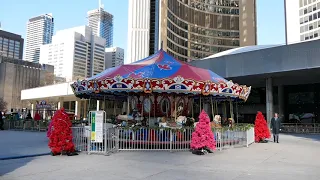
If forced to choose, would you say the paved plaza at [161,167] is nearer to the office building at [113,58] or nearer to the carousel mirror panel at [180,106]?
the carousel mirror panel at [180,106]

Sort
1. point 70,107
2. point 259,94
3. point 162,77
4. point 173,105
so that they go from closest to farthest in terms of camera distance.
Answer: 1. point 162,77
2. point 173,105
3. point 259,94
4. point 70,107

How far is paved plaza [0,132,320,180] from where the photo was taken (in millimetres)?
8281

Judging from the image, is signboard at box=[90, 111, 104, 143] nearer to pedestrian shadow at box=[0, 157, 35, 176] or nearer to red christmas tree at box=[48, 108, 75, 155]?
red christmas tree at box=[48, 108, 75, 155]

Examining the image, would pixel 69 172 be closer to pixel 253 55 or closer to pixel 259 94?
pixel 253 55

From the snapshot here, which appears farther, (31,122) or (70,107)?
(70,107)

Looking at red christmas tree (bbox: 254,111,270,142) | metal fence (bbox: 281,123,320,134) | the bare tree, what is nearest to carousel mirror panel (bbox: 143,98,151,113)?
red christmas tree (bbox: 254,111,270,142)

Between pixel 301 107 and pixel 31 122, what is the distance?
3515 centimetres

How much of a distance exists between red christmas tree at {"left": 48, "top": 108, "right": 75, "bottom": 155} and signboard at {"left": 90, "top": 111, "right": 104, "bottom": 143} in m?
0.92

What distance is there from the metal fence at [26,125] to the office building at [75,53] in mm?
100167

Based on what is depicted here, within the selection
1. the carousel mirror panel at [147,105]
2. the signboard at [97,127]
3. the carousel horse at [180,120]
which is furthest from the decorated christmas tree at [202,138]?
the carousel mirror panel at [147,105]

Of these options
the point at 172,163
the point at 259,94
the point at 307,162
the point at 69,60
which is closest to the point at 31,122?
the point at 172,163

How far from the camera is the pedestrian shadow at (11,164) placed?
29.0 ft

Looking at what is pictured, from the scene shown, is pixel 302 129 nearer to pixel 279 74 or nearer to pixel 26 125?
pixel 279 74

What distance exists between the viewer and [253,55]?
32.0 meters
